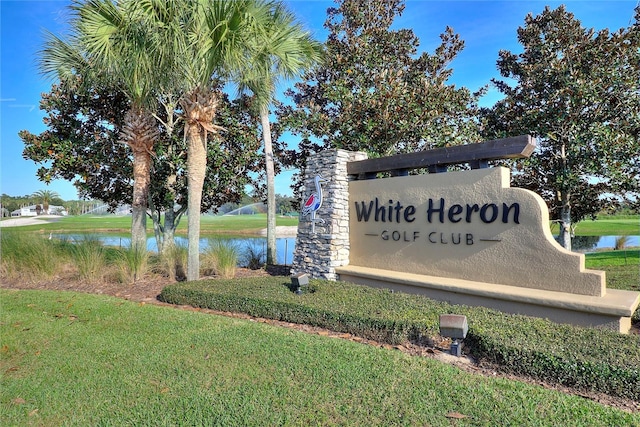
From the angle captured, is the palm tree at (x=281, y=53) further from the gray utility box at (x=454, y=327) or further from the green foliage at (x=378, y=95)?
the gray utility box at (x=454, y=327)

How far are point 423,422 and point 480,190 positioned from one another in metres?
4.37

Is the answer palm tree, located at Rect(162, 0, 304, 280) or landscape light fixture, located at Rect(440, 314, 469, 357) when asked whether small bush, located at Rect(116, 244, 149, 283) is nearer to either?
palm tree, located at Rect(162, 0, 304, 280)

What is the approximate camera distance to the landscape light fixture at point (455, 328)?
160 inches

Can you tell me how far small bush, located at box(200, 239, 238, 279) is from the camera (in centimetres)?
910

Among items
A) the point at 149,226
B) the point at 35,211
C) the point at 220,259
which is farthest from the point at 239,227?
the point at 220,259

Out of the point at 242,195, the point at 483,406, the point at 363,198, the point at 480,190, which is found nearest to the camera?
the point at 483,406

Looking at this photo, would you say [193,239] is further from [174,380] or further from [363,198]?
[174,380]

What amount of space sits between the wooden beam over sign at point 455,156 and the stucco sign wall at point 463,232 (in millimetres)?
228

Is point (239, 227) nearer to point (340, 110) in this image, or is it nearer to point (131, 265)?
point (340, 110)

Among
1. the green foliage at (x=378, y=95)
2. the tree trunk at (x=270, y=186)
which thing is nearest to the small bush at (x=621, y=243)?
the green foliage at (x=378, y=95)

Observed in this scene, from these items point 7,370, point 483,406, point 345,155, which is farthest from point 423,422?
point 345,155

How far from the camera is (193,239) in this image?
8.34 meters

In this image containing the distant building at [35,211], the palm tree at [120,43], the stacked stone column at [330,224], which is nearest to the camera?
the palm tree at [120,43]

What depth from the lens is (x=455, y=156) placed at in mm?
6633
